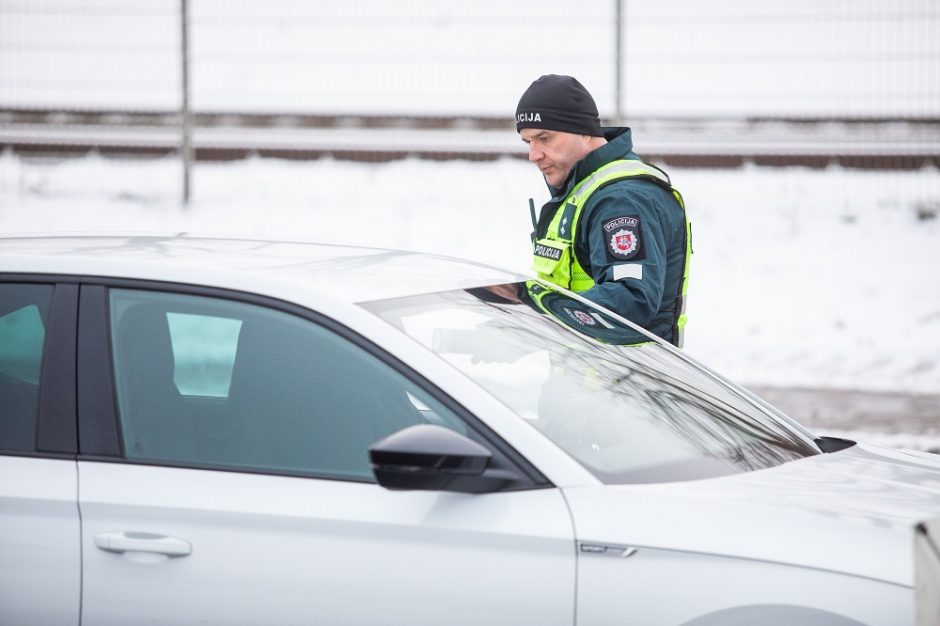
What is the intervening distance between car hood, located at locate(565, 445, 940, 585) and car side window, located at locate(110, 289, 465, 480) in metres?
0.39

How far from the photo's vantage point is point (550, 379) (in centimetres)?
303

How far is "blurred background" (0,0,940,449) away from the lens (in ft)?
35.4

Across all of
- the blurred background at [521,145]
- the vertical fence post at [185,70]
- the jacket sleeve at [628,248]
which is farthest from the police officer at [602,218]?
the vertical fence post at [185,70]

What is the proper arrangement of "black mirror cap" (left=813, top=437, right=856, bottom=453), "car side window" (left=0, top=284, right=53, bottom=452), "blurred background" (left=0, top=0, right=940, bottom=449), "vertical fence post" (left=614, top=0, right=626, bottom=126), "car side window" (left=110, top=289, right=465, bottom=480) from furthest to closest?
"vertical fence post" (left=614, top=0, right=626, bottom=126) → "blurred background" (left=0, top=0, right=940, bottom=449) → "black mirror cap" (left=813, top=437, right=856, bottom=453) → "car side window" (left=0, top=284, right=53, bottom=452) → "car side window" (left=110, top=289, right=465, bottom=480)

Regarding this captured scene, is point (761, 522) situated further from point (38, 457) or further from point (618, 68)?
point (618, 68)

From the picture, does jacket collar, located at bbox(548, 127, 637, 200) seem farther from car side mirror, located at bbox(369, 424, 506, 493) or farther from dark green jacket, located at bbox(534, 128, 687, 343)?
car side mirror, located at bbox(369, 424, 506, 493)

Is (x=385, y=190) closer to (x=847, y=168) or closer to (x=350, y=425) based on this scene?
(x=847, y=168)

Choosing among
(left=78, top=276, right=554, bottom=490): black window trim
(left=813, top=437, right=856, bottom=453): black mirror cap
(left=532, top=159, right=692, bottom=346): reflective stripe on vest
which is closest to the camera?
(left=78, top=276, right=554, bottom=490): black window trim

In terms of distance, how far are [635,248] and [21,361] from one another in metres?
1.91

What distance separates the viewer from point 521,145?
45.4 feet

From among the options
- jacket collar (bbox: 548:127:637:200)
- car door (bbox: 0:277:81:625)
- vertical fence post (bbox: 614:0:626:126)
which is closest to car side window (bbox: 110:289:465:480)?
car door (bbox: 0:277:81:625)

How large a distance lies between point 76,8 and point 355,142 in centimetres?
334

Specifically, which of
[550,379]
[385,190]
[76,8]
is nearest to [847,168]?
[385,190]

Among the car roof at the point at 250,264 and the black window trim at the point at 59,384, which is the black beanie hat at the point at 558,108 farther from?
the black window trim at the point at 59,384
